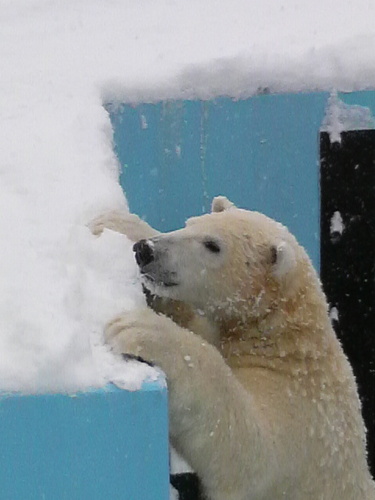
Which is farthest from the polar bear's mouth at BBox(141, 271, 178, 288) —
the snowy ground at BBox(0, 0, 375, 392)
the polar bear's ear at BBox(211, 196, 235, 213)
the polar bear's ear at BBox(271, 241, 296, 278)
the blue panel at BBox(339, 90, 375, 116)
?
the blue panel at BBox(339, 90, 375, 116)

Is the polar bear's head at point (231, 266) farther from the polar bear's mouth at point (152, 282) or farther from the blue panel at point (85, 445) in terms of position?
the blue panel at point (85, 445)

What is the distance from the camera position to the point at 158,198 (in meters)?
4.06

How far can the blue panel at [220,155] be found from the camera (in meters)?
4.04

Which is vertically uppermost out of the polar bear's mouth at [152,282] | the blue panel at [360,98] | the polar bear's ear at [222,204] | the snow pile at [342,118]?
the blue panel at [360,98]

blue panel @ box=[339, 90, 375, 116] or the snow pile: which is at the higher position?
blue panel @ box=[339, 90, 375, 116]

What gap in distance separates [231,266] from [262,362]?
1.19ft

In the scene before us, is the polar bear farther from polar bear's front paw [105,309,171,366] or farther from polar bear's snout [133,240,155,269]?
polar bear's front paw [105,309,171,366]

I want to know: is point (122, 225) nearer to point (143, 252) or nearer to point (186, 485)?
point (143, 252)

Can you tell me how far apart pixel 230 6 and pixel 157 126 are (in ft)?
5.24

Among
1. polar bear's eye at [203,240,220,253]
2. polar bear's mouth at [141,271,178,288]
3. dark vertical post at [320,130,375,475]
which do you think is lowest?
dark vertical post at [320,130,375,475]

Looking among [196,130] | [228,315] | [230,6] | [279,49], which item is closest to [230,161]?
[196,130]

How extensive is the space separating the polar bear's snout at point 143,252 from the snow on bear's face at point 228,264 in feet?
0.43

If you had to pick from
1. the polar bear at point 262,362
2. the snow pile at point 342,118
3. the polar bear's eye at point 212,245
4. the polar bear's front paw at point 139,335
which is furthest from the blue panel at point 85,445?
the snow pile at point 342,118

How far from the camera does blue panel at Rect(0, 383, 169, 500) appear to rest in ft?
5.99
